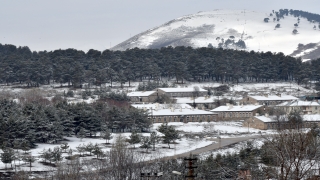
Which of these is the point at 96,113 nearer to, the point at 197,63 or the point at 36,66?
the point at 36,66

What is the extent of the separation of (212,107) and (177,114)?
10.2 m

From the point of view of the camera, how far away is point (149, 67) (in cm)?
9688

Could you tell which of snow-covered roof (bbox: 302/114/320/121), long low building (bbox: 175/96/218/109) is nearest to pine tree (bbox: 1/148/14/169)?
snow-covered roof (bbox: 302/114/320/121)

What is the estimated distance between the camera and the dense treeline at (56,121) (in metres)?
48.2

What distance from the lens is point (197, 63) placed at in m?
97.8

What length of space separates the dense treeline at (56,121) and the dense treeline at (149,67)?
3007cm

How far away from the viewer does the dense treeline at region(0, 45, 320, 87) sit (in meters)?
90.6

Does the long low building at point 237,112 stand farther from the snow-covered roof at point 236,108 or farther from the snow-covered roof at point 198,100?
the snow-covered roof at point 198,100

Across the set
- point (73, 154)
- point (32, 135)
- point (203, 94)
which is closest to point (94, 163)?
point (73, 154)

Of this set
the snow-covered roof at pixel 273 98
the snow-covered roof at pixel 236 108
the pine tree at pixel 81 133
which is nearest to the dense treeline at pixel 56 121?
the pine tree at pixel 81 133

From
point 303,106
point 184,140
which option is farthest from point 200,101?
point 184,140

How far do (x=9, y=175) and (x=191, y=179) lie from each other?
24.6 metres

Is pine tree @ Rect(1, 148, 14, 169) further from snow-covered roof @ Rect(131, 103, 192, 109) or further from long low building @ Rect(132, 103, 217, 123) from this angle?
snow-covered roof @ Rect(131, 103, 192, 109)

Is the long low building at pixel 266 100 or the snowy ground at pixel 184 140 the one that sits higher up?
the long low building at pixel 266 100
